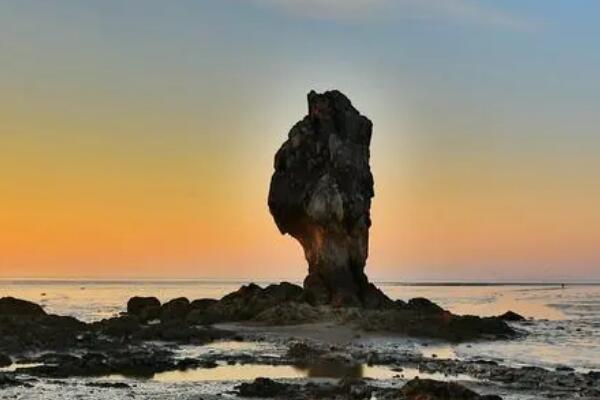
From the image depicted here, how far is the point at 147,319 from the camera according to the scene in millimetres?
61844

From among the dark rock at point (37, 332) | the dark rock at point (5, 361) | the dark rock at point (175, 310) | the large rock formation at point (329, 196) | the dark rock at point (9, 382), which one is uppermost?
the large rock formation at point (329, 196)

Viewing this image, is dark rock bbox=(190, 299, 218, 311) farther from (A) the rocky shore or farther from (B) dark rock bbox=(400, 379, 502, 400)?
(B) dark rock bbox=(400, 379, 502, 400)

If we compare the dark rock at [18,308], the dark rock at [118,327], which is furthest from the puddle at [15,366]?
the dark rock at [18,308]

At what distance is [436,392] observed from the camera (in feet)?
70.8

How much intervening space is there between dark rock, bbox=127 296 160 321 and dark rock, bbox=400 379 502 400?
135 feet

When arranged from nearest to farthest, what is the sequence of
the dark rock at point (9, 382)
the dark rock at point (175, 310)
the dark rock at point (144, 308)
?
the dark rock at point (9, 382) → the dark rock at point (175, 310) → the dark rock at point (144, 308)

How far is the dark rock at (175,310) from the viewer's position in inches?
2435

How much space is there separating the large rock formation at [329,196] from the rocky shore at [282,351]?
2.98m

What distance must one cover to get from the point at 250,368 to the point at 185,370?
2744 millimetres

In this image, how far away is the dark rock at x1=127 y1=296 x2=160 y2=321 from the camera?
62969mm

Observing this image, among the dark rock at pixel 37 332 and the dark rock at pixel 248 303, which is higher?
the dark rock at pixel 248 303

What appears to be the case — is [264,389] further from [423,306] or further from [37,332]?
[423,306]

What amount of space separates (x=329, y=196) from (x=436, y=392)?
143ft

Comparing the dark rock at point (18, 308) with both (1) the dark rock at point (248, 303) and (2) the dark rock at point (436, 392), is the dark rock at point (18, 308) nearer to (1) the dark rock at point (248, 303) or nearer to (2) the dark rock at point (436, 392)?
(1) the dark rock at point (248, 303)
